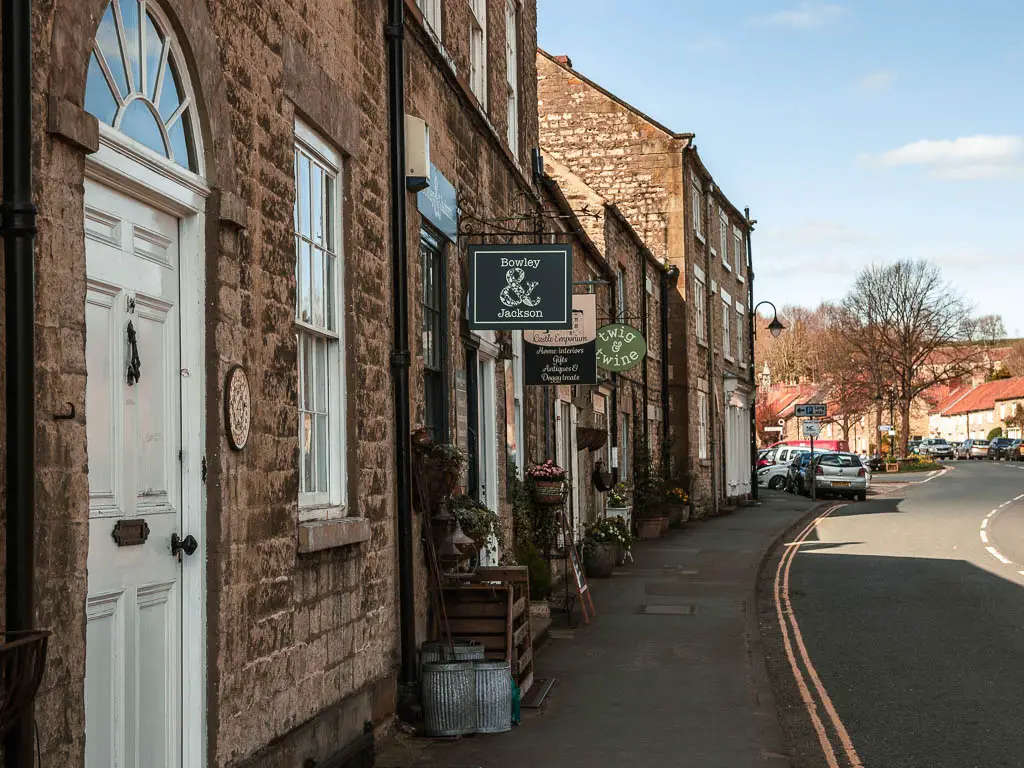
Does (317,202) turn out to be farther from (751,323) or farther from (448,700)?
(751,323)

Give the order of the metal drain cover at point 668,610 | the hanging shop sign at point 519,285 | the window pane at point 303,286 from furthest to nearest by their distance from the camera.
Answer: the metal drain cover at point 668,610
the hanging shop sign at point 519,285
the window pane at point 303,286

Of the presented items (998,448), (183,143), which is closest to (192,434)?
(183,143)

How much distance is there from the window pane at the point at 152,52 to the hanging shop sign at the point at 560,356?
9.73 metres

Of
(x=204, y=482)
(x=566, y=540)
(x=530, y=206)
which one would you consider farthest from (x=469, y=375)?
(x=204, y=482)

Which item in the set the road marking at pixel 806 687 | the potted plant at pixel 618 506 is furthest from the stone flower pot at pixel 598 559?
the potted plant at pixel 618 506

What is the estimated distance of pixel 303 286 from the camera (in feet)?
21.9

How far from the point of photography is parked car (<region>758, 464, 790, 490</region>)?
45781 millimetres

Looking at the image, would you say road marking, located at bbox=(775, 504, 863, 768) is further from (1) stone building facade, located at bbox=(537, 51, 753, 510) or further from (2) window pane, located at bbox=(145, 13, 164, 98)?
(1) stone building facade, located at bbox=(537, 51, 753, 510)

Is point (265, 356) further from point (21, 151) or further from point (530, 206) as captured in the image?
point (530, 206)

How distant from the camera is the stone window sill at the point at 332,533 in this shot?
6289mm

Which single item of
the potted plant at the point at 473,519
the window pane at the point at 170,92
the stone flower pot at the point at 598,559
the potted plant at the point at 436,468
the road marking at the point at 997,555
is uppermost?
the window pane at the point at 170,92

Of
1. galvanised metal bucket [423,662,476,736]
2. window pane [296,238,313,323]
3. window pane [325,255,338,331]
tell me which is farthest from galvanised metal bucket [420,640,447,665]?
window pane [296,238,313,323]

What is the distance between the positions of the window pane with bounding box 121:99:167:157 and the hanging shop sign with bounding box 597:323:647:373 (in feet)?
51.5

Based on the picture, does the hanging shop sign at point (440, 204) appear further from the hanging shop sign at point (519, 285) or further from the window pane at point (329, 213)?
the window pane at point (329, 213)
